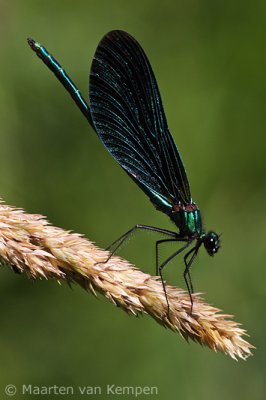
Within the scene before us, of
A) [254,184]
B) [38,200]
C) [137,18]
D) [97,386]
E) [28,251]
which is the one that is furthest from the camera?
[137,18]

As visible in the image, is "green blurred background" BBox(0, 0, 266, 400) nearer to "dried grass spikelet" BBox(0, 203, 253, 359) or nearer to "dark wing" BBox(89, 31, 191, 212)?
"dark wing" BBox(89, 31, 191, 212)

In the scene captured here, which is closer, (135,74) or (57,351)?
(135,74)

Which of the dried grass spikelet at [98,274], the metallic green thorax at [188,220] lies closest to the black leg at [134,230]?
the metallic green thorax at [188,220]

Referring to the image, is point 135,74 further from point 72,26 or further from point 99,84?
point 72,26

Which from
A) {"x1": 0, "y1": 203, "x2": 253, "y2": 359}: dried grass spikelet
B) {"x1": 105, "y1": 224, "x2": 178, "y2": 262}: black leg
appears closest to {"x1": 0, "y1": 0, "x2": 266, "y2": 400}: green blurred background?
{"x1": 105, "y1": 224, "x2": 178, "y2": 262}: black leg

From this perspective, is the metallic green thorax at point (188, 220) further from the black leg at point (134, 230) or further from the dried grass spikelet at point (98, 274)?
the dried grass spikelet at point (98, 274)

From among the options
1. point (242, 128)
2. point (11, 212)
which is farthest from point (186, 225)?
point (242, 128)

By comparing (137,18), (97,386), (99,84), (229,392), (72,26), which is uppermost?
(137,18)

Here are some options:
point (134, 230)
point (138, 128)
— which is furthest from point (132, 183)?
point (134, 230)
